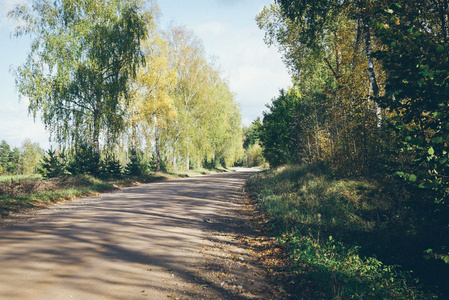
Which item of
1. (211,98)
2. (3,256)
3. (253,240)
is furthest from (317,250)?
(211,98)

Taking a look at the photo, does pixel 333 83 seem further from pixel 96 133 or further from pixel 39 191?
pixel 39 191

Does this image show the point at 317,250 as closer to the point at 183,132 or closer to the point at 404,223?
the point at 404,223

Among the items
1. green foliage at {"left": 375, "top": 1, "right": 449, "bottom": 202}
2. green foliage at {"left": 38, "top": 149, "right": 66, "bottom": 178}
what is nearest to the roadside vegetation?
green foliage at {"left": 375, "top": 1, "right": 449, "bottom": 202}

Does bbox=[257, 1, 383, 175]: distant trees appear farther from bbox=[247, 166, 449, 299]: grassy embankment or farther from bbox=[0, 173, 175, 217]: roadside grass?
bbox=[0, 173, 175, 217]: roadside grass

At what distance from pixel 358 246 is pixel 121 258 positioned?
4435 millimetres

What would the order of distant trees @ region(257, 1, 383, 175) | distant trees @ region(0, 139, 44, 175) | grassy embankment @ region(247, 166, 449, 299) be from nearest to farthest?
grassy embankment @ region(247, 166, 449, 299) < distant trees @ region(257, 1, 383, 175) < distant trees @ region(0, 139, 44, 175)

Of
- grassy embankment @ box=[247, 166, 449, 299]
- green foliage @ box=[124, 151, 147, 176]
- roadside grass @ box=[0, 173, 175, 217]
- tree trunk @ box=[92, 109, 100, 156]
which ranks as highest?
tree trunk @ box=[92, 109, 100, 156]

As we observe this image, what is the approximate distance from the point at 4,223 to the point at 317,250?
7454 millimetres

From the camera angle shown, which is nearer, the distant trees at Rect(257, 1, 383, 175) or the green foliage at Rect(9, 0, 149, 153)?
the distant trees at Rect(257, 1, 383, 175)

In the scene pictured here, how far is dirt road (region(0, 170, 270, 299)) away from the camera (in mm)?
3721

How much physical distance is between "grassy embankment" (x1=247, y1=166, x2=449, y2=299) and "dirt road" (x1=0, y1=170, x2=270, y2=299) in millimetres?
974

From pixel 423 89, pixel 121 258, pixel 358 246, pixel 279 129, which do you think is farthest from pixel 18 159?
pixel 423 89

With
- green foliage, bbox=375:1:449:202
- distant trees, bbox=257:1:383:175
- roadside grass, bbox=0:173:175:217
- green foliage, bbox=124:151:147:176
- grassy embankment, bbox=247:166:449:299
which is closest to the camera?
green foliage, bbox=375:1:449:202

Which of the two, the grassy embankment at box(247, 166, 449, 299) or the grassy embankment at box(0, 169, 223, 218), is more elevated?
the grassy embankment at box(0, 169, 223, 218)
